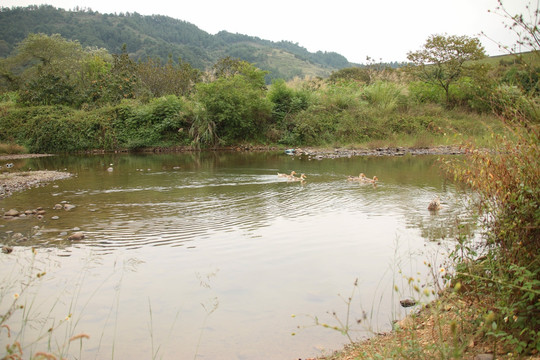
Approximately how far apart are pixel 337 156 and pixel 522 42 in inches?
819

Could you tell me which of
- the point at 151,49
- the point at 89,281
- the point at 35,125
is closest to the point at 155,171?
the point at 89,281

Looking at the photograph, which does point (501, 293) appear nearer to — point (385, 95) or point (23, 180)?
point (23, 180)

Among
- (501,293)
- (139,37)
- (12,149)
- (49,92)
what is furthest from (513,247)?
(139,37)

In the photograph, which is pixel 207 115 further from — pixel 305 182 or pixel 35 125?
pixel 305 182

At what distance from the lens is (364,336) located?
446 cm

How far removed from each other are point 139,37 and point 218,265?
341 feet

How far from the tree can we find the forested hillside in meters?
45.6

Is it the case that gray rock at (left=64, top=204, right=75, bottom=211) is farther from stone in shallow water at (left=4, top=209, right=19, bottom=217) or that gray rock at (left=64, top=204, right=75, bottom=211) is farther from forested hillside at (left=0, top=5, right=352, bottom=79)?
forested hillside at (left=0, top=5, right=352, bottom=79)

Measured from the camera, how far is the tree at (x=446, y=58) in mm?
30938

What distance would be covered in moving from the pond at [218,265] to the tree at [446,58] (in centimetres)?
2147

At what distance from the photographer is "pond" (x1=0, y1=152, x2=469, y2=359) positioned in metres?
4.58

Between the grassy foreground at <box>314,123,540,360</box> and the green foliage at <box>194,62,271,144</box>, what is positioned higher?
the green foliage at <box>194,62,271,144</box>

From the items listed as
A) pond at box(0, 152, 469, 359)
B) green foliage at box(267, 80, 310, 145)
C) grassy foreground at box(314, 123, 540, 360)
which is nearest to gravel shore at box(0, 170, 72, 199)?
pond at box(0, 152, 469, 359)

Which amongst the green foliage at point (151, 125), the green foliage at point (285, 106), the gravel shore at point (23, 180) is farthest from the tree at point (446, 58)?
the gravel shore at point (23, 180)
